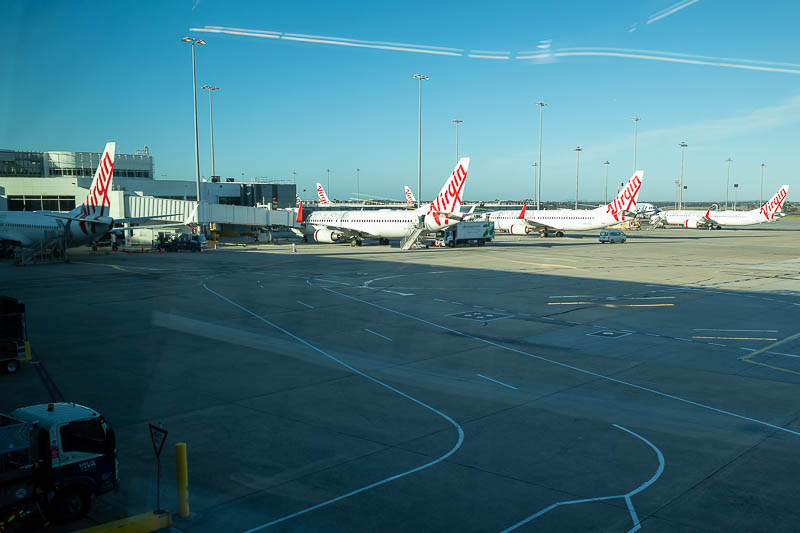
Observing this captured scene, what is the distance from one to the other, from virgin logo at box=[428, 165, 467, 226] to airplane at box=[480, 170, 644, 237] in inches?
1071

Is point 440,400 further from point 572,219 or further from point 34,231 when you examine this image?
point 572,219

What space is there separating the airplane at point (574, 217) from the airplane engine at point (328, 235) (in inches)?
1154

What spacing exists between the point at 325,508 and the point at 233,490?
1.71 m

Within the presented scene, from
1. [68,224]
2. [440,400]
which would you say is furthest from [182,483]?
[68,224]

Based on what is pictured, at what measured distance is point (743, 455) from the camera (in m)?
11.4

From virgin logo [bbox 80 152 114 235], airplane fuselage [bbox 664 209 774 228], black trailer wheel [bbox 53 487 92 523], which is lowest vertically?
black trailer wheel [bbox 53 487 92 523]

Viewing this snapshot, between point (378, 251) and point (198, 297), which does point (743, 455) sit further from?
point (378, 251)

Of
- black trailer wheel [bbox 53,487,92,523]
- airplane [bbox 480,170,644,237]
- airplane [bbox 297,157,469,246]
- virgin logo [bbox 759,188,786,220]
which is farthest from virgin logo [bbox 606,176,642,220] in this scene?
black trailer wheel [bbox 53,487,92,523]

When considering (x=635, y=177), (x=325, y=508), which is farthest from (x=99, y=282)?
(x=635, y=177)

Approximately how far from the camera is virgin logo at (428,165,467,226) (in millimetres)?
61312

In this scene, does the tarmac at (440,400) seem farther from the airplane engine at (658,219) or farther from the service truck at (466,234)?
the airplane engine at (658,219)

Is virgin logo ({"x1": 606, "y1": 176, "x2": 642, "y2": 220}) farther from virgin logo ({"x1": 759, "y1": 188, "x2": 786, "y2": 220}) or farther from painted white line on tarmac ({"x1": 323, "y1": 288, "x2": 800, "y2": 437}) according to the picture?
painted white line on tarmac ({"x1": 323, "y1": 288, "x2": 800, "y2": 437})

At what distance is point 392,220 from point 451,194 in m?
8.66

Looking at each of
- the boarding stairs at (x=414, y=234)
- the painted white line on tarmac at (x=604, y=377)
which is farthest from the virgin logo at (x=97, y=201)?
the painted white line on tarmac at (x=604, y=377)
